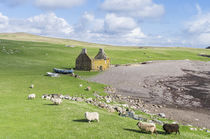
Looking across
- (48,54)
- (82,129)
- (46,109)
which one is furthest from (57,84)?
(48,54)

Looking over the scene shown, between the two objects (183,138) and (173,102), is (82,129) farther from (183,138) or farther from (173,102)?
(173,102)

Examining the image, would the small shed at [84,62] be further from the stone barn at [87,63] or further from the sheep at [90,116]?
the sheep at [90,116]

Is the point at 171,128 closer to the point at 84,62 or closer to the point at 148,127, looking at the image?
the point at 148,127

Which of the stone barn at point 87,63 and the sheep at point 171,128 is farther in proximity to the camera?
the stone barn at point 87,63

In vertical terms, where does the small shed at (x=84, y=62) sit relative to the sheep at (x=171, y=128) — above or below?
above

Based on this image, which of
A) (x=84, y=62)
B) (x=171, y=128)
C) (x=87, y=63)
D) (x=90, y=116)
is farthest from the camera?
(x=84, y=62)

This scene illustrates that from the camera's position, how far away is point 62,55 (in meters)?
115

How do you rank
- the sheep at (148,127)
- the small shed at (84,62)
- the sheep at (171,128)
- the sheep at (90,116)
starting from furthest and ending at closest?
1. the small shed at (84,62)
2. the sheep at (90,116)
3. the sheep at (171,128)
4. the sheep at (148,127)

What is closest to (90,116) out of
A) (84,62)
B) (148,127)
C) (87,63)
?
(148,127)

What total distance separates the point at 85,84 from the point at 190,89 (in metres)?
29.6

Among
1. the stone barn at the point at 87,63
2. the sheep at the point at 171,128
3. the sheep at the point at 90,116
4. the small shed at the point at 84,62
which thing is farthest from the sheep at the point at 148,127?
the small shed at the point at 84,62

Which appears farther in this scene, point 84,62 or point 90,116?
point 84,62

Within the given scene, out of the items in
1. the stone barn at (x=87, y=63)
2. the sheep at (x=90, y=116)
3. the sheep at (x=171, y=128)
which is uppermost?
the stone barn at (x=87, y=63)

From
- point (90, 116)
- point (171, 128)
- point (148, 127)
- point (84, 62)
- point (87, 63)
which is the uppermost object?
point (84, 62)
